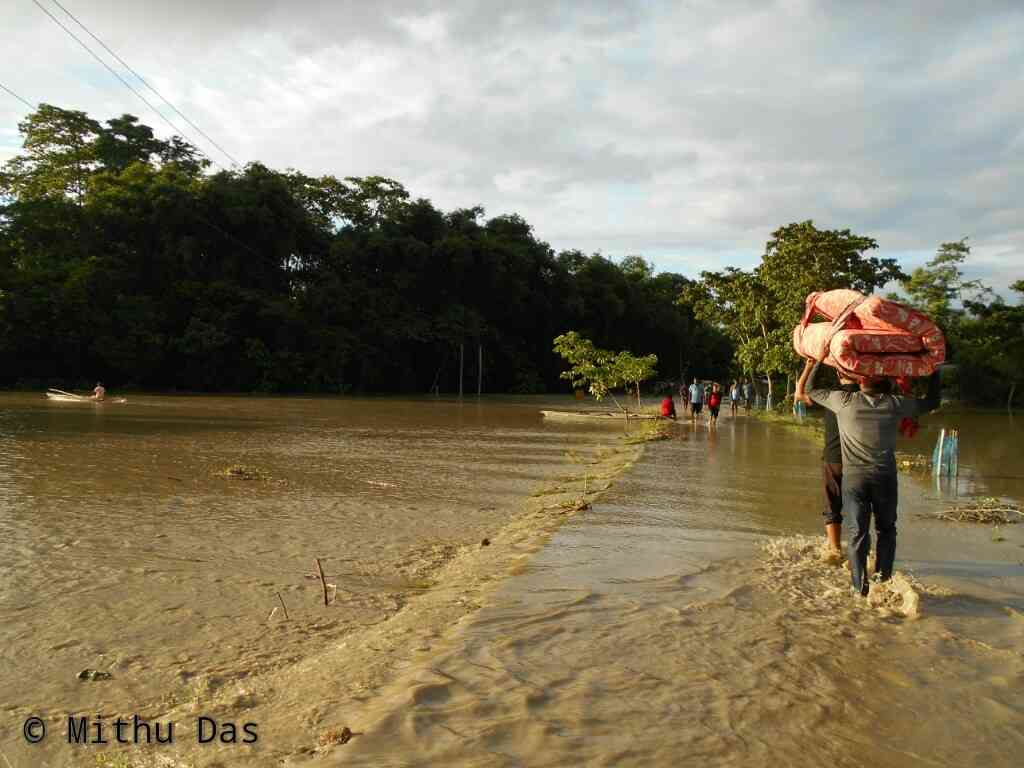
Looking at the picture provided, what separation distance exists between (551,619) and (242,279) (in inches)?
1788

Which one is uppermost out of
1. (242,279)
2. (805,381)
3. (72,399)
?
(242,279)

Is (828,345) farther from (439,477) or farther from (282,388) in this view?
(282,388)

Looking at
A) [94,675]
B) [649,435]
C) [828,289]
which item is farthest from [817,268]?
[94,675]

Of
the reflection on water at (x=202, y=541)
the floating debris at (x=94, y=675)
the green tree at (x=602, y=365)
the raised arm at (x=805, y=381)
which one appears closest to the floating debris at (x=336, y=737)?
the reflection on water at (x=202, y=541)

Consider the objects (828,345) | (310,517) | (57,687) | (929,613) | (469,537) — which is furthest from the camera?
(310,517)

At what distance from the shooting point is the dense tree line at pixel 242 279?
4291 centimetres

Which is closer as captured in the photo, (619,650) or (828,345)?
(619,650)

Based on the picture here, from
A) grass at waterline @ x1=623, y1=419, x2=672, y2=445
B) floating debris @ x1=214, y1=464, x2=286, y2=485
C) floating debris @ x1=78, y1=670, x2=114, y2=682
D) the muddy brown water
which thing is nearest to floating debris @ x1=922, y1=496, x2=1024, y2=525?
the muddy brown water

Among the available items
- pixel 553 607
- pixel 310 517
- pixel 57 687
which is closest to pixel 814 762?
pixel 553 607

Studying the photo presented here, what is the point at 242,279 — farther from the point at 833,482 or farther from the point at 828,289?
the point at 833,482

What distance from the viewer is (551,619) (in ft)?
17.0

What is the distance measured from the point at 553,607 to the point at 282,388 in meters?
43.2

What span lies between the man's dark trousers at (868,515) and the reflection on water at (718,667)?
20 cm

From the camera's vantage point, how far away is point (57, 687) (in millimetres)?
4410
